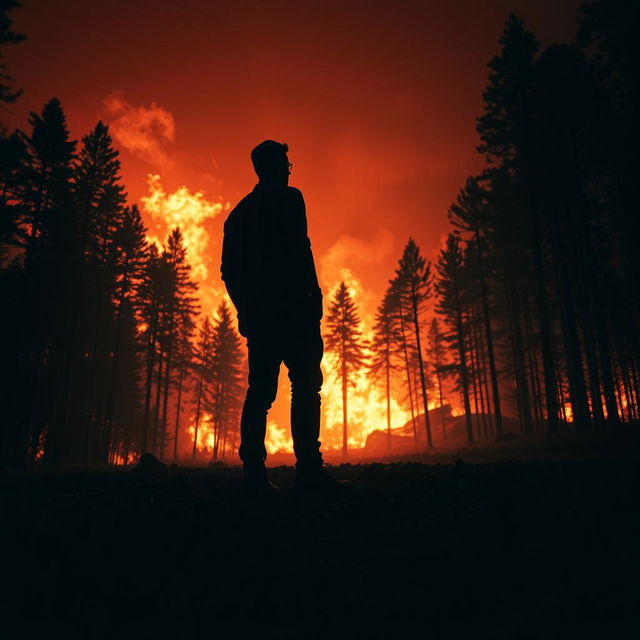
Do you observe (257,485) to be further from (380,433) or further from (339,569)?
(380,433)

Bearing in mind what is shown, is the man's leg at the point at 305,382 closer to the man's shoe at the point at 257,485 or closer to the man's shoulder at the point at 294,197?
the man's shoe at the point at 257,485

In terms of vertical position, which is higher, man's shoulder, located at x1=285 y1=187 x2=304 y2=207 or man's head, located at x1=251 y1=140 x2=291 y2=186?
man's head, located at x1=251 y1=140 x2=291 y2=186

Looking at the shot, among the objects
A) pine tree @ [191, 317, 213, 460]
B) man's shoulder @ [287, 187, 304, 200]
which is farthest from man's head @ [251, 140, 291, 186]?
pine tree @ [191, 317, 213, 460]

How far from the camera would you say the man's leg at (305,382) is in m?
3.76

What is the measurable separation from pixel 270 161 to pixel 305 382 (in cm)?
257

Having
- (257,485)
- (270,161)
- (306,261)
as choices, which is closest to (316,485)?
(257,485)

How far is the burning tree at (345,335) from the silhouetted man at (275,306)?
38.0 meters

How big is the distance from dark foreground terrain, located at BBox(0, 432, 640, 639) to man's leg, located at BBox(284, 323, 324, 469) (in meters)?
1.08

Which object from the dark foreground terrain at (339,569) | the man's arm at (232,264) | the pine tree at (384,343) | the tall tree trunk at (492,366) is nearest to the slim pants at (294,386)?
the man's arm at (232,264)

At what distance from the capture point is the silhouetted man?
3732 mm

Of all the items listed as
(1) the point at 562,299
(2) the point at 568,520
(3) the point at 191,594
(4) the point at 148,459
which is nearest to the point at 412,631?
(3) the point at 191,594

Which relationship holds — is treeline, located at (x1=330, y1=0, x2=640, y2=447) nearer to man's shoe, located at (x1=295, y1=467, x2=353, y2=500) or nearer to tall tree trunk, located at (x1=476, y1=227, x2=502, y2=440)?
tall tree trunk, located at (x1=476, y1=227, x2=502, y2=440)

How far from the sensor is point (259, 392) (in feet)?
12.4

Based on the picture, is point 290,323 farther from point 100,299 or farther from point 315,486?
point 100,299
